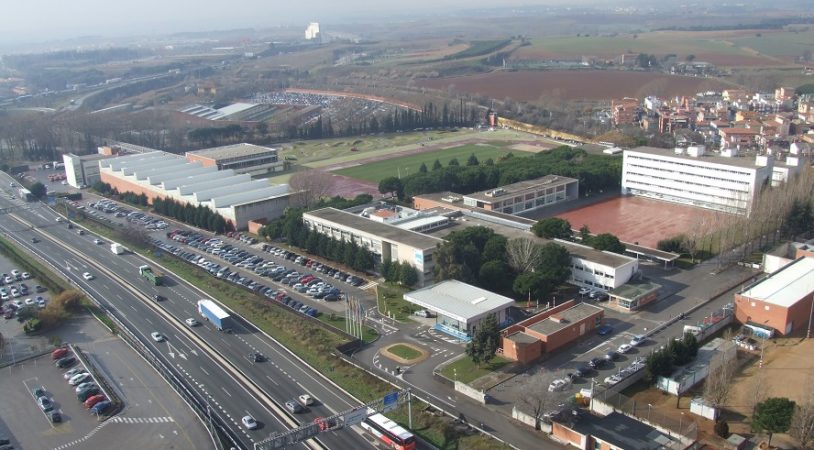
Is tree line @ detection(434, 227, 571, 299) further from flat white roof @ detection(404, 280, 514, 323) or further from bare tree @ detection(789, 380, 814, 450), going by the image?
bare tree @ detection(789, 380, 814, 450)

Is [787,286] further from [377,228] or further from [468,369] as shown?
[377,228]

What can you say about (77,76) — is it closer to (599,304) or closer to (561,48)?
(561,48)

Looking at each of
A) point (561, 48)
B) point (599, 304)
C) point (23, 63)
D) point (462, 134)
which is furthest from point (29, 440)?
point (23, 63)

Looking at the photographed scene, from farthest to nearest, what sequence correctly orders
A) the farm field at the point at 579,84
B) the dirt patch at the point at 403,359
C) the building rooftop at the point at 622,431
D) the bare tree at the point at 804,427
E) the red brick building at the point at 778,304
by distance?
1. the farm field at the point at 579,84
2. the red brick building at the point at 778,304
3. the dirt patch at the point at 403,359
4. the building rooftop at the point at 622,431
5. the bare tree at the point at 804,427

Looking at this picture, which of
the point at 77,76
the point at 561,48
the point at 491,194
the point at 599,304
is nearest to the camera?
the point at 599,304

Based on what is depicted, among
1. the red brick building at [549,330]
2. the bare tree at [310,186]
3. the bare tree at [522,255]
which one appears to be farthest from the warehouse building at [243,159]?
the red brick building at [549,330]

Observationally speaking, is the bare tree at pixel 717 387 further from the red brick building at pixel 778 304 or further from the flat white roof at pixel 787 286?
the flat white roof at pixel 787 286
